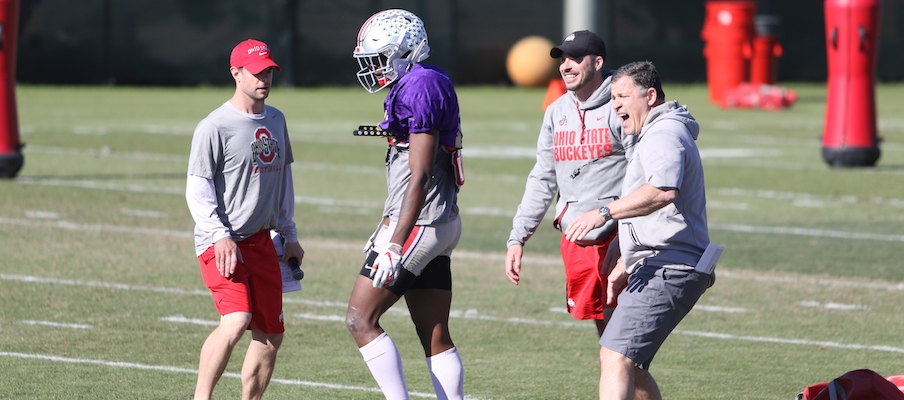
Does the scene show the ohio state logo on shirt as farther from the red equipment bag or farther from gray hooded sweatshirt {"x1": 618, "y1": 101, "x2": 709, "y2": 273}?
the red equipment bag

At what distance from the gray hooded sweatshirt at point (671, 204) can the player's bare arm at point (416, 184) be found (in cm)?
83

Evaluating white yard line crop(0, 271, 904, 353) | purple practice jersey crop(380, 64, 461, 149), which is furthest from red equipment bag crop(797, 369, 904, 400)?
white yard line crop(0, 271, 904, 353)

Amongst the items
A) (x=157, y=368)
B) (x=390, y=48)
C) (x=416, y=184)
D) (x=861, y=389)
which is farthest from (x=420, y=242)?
(x=157, y=368)

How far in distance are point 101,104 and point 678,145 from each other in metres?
24.5

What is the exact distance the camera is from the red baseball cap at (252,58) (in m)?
6.36

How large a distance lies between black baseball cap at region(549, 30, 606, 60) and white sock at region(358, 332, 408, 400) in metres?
1.61

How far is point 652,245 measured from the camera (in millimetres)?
5809

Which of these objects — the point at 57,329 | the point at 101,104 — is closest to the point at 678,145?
the point at 57,329

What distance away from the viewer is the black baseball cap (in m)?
6.61

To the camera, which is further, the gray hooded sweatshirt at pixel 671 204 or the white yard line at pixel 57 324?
the white yard line at pixel 57 324

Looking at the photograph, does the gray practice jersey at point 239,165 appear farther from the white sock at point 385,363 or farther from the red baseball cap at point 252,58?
the white sock at point 385,363

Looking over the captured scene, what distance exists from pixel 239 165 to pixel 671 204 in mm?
1934

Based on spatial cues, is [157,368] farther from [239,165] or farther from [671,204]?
[671,204]

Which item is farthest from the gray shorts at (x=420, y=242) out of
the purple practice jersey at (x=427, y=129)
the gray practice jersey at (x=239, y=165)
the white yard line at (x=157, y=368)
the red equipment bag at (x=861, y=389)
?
the red equipment bag at (x=861, y=389)
